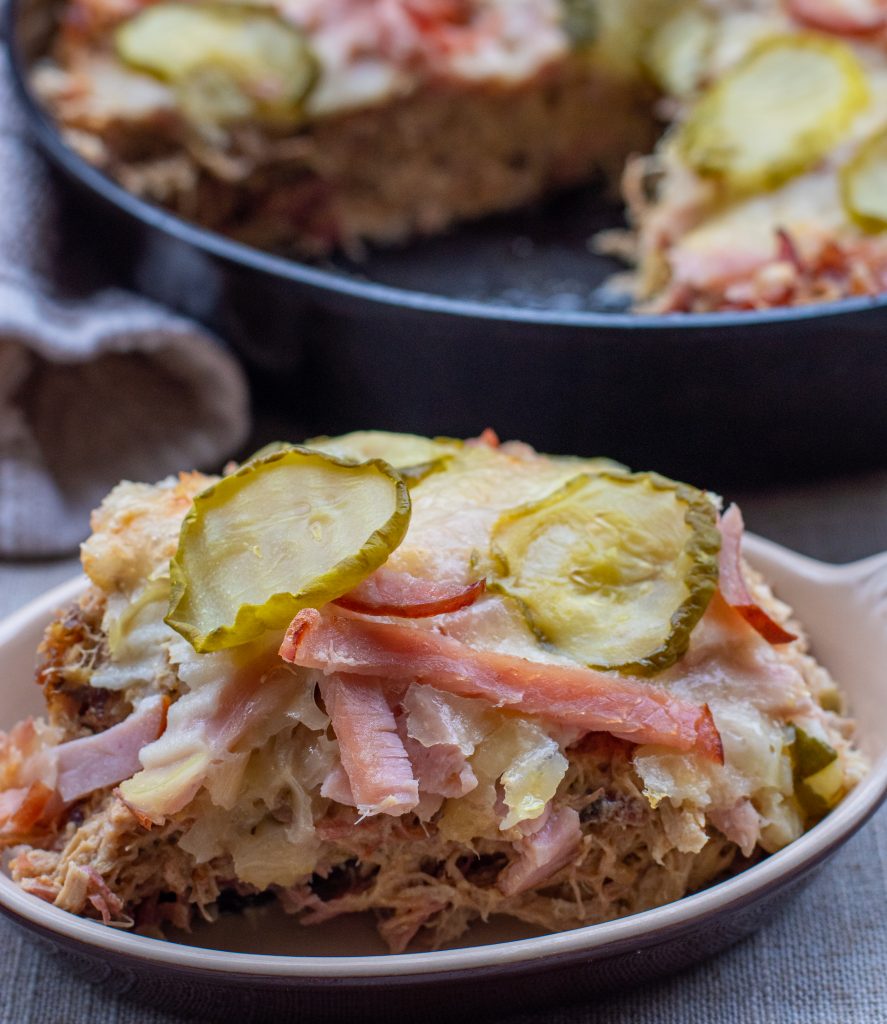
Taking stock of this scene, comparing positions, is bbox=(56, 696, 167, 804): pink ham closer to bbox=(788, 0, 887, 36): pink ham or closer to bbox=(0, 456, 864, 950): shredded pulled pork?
bbox=(0, 456, 864, 950): shredded pulled pork

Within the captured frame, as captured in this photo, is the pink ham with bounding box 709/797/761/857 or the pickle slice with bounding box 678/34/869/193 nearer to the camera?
the pink ham with bounding box 709/797/761/857

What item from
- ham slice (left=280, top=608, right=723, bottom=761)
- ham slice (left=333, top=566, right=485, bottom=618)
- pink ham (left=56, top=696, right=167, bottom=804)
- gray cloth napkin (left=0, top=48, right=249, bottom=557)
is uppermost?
ham slice (left=333, top=566, right=485, bottom=618)

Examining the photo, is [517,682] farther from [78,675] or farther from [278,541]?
[78,675]

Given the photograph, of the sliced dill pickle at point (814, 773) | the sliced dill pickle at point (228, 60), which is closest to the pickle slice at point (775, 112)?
the sliced dill pickle at point (228, 60)

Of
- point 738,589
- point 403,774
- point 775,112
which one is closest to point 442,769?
point 403,774

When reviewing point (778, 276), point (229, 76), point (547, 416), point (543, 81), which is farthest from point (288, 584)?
point (543, 81)

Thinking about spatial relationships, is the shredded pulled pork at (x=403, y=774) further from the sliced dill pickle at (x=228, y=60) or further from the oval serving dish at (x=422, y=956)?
the sliced dill pickle at (x=228, y=60)

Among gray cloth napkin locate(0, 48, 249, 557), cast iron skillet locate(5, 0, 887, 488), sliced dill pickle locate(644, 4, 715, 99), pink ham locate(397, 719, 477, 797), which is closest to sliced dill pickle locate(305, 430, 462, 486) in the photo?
pink ham locate(397, 719, 477, 797)

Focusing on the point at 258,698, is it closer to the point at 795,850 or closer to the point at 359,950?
the point at 359,950
